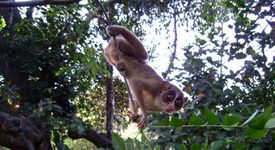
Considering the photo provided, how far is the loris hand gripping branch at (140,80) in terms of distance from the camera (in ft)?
7.89

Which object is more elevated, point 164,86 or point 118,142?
point 164,86

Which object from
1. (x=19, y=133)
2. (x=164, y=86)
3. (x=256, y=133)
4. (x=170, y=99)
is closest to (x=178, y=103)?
(x=170, y=99)

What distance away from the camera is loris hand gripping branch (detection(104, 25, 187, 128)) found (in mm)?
2404

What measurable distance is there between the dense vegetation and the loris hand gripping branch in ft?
0.32

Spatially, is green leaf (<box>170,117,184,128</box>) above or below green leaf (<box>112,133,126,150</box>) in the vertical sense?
above

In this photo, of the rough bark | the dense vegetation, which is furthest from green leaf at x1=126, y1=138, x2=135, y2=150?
the rough bark

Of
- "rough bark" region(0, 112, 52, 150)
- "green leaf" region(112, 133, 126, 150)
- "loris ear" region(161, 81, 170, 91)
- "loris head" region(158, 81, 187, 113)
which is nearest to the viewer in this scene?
"green leaf" region(112, 133, 126, 150)

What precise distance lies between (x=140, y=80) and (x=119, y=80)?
6.34 m

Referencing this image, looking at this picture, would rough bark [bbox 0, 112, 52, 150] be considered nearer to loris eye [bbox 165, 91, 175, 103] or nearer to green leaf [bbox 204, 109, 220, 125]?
loris eye [bbox 165, 91, 175, 103]

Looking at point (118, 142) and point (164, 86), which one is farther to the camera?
point (164, 86)

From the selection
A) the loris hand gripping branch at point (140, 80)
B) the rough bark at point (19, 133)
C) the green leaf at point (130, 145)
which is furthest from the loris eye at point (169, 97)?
the rough bark at point (19, 133)

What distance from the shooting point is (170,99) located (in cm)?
243

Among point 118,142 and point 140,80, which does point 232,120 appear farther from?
point 140,80

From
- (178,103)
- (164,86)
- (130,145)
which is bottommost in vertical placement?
(130,145)
